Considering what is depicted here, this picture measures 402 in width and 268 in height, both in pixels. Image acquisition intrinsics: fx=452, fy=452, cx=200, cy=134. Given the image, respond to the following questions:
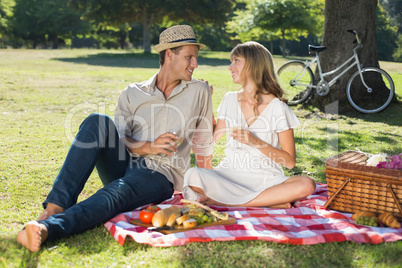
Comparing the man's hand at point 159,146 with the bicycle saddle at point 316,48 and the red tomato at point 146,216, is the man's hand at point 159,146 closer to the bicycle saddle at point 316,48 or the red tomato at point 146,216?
the red tomato at point 146,216

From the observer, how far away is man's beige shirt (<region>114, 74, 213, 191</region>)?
12.8 ft

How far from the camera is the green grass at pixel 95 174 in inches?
111

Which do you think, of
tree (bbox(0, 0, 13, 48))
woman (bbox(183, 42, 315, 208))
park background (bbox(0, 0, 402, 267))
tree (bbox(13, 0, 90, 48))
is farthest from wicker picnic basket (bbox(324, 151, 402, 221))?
tree (bbox(0, 0, 13, 48))

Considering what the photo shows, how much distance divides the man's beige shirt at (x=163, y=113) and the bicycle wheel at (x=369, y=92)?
5.56 metres

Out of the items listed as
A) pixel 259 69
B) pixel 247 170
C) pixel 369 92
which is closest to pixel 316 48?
pixel 369 92

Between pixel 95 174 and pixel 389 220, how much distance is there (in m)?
3.17

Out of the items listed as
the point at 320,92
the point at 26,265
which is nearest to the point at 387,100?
the point at 320,92

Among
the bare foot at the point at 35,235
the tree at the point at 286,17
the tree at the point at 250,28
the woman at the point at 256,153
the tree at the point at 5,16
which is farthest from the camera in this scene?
the tree at the point at 5,16

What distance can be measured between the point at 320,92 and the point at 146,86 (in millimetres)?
5882

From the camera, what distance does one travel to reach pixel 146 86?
395 cm

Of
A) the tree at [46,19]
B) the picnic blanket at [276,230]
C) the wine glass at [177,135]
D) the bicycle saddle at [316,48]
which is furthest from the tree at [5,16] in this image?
the picnic blanket at [276,230]

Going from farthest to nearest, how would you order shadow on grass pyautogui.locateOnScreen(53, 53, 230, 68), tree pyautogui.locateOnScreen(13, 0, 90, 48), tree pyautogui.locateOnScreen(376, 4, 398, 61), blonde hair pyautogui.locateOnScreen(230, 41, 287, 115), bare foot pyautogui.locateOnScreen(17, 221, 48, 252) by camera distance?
1. tree pyautogui.locateOnScreen(13, 0, 90, 48)
2. tree pyautogui.locateOnScreen(376, 4, 398, 61)
3. shadow on grass pyautogui.locateOnScreen(53, 53, 230, 68)
4. blonde hair pyautogui.locateOnScreen(230, 41, 287, 115)
5. bare foot pyautogui.locateOnScreen(17, 221, 48, 252)

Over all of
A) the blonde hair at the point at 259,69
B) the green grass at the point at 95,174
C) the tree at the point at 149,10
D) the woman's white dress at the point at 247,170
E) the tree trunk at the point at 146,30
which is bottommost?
the green grass at the point at 95,174

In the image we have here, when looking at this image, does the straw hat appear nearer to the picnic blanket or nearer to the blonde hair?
the blonde hair
